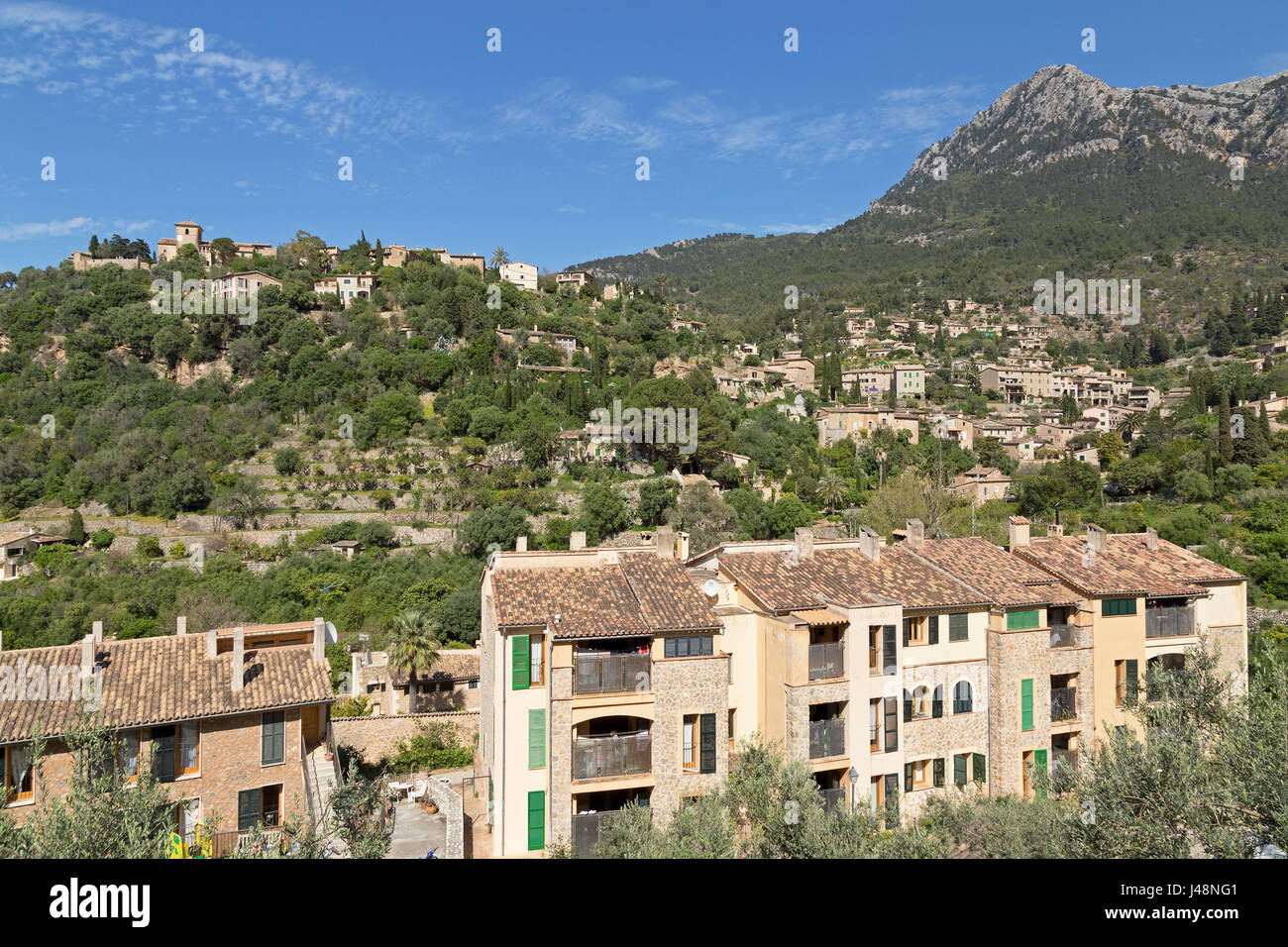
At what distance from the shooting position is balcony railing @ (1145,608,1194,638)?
63.9ft

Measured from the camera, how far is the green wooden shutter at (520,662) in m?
15.4

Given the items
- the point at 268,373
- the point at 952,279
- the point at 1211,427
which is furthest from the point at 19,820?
the point at 952,279

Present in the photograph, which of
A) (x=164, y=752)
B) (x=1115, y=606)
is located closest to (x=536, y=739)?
(x=164, y=752)

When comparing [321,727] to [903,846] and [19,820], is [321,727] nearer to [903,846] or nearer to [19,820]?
[19,820]

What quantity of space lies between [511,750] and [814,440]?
62.0 meters

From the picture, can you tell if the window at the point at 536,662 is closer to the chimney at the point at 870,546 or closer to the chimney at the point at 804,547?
the chimney at the point at 804,547

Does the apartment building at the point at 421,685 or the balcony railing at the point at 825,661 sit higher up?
the balcony railing at the point at 825,661

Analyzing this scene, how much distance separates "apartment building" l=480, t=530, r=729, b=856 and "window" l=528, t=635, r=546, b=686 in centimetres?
2

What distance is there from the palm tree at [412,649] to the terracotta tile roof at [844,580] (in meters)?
13.6

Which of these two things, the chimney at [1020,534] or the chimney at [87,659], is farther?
the chimney at [1020,534]

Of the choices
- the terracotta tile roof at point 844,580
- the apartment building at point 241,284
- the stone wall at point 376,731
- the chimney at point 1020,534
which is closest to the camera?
the terracotta tile roof at point 844,580

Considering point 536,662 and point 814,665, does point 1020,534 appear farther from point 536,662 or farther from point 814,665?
point 536,662

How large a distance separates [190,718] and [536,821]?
7.08 meters

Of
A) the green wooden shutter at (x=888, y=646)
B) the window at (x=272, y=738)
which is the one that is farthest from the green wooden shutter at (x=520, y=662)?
A: the green wooden shutter at (x=888, y=646)
